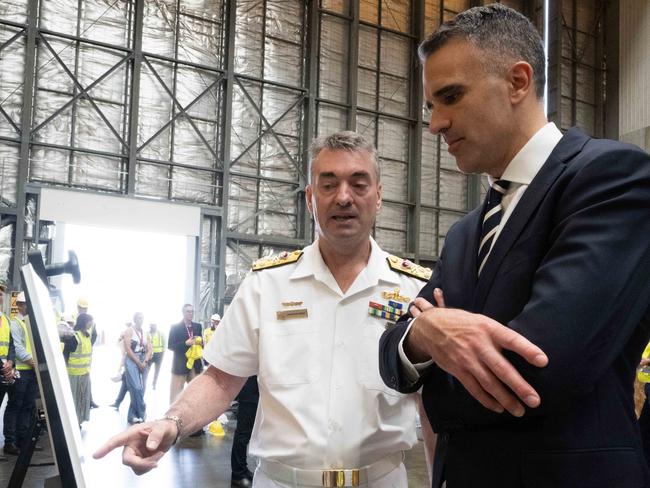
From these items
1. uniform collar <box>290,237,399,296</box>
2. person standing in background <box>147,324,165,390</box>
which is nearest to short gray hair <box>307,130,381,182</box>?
uniform collar <box>290,237,399,296</box>

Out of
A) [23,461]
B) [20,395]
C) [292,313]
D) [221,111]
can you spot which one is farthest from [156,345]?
[292,313]

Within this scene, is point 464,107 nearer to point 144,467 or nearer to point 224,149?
point 144,467

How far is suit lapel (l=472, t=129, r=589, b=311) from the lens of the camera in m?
1.19

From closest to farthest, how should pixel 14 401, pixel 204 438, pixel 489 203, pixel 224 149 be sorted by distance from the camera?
pixel 489 203
pixel 14 401
pixel 204 438
pixel 224 149

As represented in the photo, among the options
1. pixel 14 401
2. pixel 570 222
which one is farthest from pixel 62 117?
pixel 570 222

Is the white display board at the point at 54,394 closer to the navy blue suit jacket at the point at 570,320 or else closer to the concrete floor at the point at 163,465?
the navy blue suit jacket at the point at 570,320

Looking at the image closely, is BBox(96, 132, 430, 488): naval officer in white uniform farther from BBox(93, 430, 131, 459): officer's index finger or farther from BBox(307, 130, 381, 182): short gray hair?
BBox(93, 430, 131, 459): officer's index finger

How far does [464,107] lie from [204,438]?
25.1ft

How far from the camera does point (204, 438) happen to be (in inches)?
324

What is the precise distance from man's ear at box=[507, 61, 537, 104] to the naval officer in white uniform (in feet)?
2.96

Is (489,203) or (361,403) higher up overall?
(489,203)

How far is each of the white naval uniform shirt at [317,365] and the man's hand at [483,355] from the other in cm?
93

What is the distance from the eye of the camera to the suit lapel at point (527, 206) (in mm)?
1189

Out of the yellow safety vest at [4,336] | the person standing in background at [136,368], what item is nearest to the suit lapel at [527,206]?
the yellow safety vest at [4,336]
